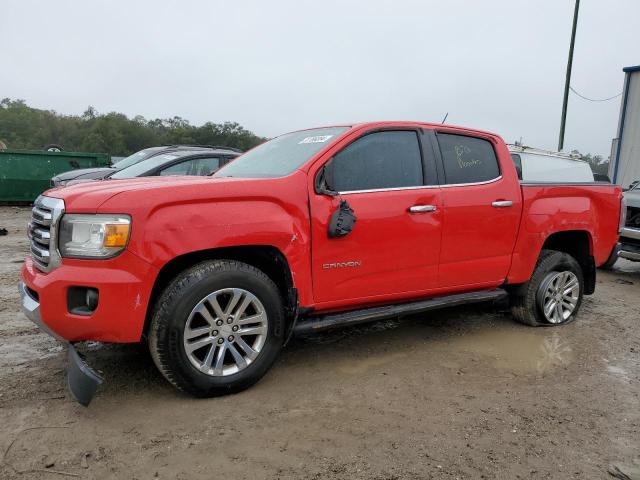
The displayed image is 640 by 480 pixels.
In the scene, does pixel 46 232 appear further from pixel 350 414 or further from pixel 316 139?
pixel 350 414

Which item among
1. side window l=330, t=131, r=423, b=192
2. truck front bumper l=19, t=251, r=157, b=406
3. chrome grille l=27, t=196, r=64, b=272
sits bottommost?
truck front bumper l=19, t=251, r=157, b=406

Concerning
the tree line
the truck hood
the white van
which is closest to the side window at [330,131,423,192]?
the truck hood

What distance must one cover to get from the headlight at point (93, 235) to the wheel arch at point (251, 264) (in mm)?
295

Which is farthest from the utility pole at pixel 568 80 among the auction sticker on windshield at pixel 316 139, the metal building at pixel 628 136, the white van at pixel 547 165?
the auction sticker on windshield at pixel 316 139

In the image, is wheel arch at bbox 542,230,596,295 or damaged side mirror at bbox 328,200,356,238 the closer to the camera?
damaged side mirror at bbox 328,200,356,238

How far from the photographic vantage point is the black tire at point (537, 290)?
4.67 metres

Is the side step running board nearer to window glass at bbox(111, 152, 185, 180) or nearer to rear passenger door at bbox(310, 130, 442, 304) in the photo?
rear passenger door at bbox(310, 130, 442, 304)

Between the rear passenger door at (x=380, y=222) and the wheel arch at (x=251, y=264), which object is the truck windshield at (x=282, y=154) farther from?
the wheel arch at (x=251, y=264)

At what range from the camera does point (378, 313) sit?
364cm

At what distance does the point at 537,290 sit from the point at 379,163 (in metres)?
2.13

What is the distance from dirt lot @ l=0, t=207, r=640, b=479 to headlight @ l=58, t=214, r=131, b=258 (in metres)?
0.95

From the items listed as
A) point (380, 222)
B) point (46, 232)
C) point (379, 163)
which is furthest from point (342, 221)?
point (46, 232)

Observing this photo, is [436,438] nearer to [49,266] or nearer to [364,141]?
[364,141]

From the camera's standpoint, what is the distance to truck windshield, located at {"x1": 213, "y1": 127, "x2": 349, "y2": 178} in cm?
359
